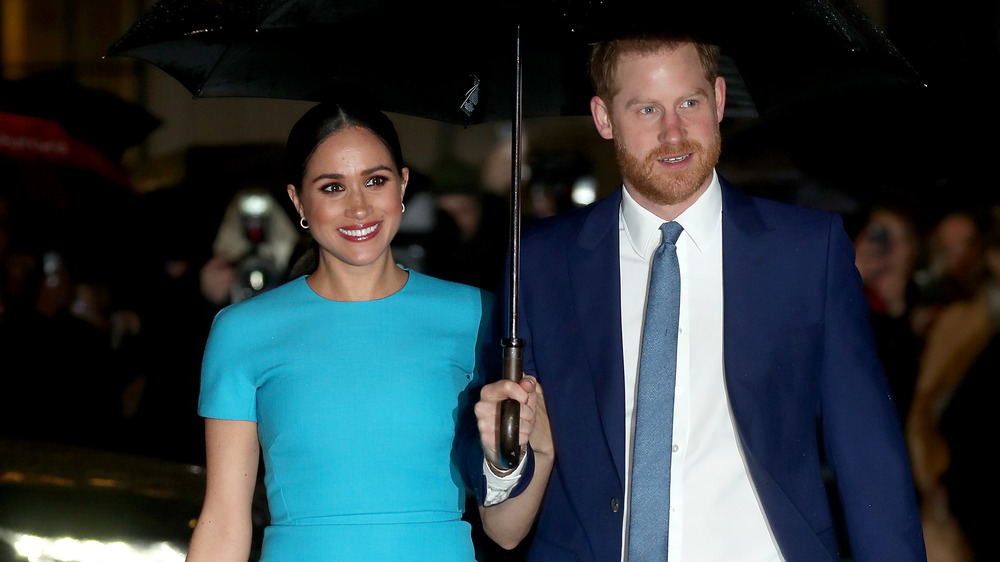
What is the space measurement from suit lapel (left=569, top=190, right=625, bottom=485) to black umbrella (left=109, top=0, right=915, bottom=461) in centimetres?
17

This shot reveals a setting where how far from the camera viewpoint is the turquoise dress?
9.46 feet

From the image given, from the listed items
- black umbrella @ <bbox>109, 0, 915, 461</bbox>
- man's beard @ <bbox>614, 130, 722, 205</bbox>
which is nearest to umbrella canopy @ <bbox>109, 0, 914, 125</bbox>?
black umbrella @ <bbox>109, 0, 915, 461</bbox>

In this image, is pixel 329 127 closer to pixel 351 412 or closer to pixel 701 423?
pixel 351 412

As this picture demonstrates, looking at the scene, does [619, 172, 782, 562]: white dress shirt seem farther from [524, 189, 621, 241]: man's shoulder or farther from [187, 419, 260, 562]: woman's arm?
[187, 419, 260, 562]: woman's arm

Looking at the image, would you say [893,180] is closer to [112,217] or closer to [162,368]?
[162,368]

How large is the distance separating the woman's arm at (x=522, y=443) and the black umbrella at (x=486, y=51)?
0.05 m

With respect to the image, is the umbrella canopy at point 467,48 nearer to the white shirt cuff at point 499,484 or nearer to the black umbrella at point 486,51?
the black umbrella at point 486,51

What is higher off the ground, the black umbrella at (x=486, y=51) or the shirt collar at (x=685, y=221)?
the black umbrella at (x=486, y=51)

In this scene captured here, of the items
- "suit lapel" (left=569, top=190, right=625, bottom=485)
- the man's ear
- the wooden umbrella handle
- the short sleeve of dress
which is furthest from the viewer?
the short sleeve of dress

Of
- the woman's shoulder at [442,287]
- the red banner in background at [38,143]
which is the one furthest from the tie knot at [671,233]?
the red banner in background at [38,143]

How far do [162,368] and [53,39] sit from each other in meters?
7.37

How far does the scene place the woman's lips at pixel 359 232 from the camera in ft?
9.71

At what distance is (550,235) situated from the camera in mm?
2881

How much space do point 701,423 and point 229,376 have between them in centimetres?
113
